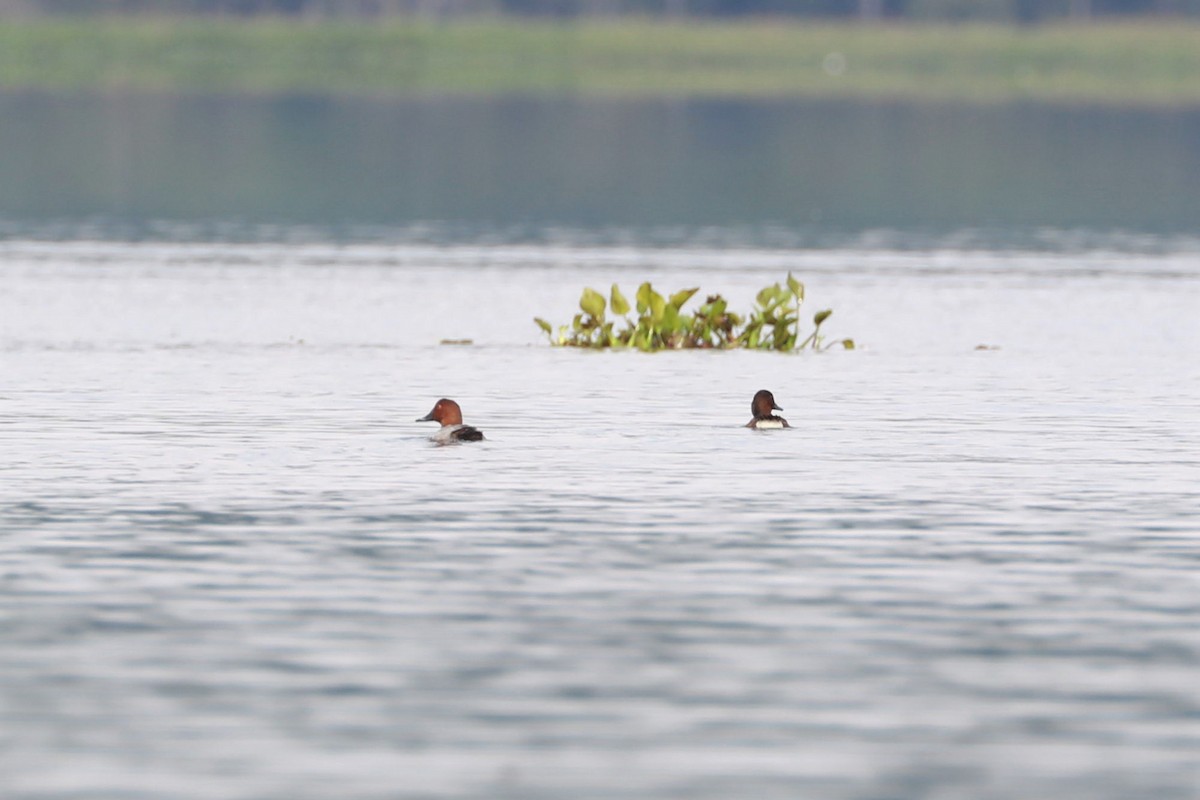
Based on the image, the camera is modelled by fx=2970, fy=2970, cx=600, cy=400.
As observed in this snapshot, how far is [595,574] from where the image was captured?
19609 millimetres

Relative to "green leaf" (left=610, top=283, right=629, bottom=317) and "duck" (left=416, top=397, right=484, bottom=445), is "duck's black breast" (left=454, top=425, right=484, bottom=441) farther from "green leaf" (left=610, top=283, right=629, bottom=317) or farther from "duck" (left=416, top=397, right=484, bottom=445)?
"green leaf" (left=610, top=283, right=629, bottom=317)

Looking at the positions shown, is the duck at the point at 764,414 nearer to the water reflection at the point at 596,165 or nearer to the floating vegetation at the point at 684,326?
the floating vegetation at the point at 684,326

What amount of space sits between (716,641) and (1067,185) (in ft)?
227

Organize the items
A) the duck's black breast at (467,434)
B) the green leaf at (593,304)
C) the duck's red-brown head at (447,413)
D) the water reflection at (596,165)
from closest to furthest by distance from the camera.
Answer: the duck's black breast at (467,434)
the duck's red-brown head at (447,413)
the green leaf at (593,304)
the water reflection at (596,165)

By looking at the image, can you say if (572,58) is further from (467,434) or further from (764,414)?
(467,434)

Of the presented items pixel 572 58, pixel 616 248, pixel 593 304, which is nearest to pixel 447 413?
pixel 593 304

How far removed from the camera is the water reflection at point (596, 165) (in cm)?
7275

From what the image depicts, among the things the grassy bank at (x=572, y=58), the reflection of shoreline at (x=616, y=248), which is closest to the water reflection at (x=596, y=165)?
the reflection of shoreline at (x=616, y=248)

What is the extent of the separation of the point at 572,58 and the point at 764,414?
13118cm

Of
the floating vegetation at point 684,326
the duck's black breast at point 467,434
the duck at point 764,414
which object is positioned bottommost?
the duck's black breast at point 467,434

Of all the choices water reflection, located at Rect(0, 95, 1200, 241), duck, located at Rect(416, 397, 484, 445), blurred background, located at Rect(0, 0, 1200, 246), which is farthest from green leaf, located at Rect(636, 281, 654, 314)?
water reflection, located at Rect(0, 95, 1200, 241)

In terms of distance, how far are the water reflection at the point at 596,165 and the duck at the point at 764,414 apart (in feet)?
129

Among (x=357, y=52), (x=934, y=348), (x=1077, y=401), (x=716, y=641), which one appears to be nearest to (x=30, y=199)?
(x=934, y=348)

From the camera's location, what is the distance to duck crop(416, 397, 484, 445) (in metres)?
26.4
